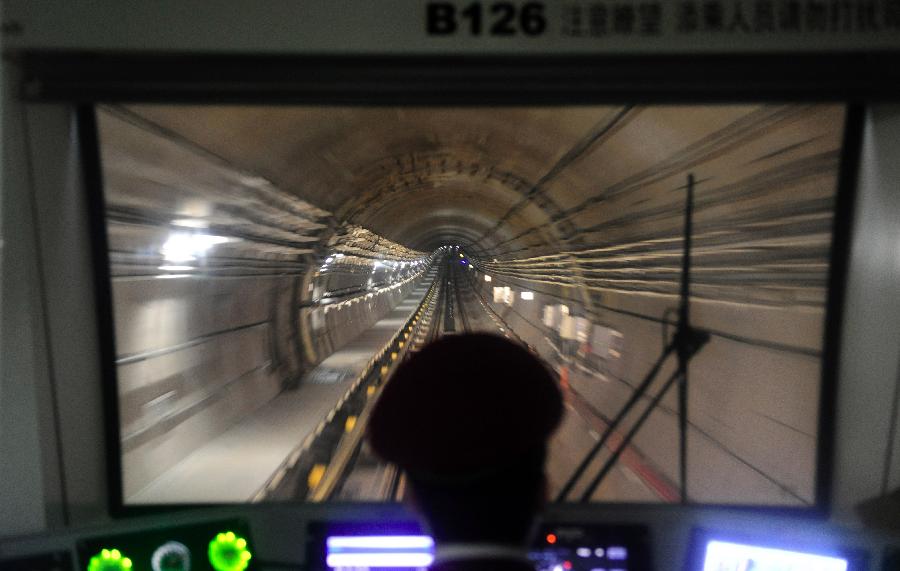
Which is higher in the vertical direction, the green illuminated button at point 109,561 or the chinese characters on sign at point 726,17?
the chinese characters on sign at point 726,17

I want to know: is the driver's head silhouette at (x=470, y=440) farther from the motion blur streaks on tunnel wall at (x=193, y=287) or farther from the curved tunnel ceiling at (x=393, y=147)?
the curved tunnel ceiling at (x=393, y=147)

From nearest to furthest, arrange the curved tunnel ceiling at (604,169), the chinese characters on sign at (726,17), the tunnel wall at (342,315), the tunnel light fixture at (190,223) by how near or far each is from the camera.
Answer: the chinese characters on sign at (726,17) → the curved tunnel ceiling at (604,169) → the tunnel light fixture at (190,223) → the tunnel wall at (342,315)

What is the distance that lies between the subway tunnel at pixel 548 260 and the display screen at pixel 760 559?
42cm

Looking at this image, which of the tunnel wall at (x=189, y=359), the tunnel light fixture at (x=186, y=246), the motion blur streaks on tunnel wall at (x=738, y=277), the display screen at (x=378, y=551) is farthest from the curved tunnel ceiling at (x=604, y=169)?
the display screen at (x=378, y=551)

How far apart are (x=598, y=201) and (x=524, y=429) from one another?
553 centimetres

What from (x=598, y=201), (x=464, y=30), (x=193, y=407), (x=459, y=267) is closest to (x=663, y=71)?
(x=464, y=30)

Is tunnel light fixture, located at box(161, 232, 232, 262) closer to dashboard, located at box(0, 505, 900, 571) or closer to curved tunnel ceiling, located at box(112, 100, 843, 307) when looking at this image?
curved tunnel ceiling, located at box(112, 100, 843, 307)

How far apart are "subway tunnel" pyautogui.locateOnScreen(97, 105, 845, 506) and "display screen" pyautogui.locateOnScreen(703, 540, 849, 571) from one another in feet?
1.36

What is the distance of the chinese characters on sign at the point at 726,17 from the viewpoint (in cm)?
259

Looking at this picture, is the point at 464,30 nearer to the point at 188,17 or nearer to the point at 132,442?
the point at 188,17

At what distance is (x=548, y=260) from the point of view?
35.7 ft

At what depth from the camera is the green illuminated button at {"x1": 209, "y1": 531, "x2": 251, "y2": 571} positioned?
114 inches

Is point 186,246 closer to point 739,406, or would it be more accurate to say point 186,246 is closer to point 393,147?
point 393,147

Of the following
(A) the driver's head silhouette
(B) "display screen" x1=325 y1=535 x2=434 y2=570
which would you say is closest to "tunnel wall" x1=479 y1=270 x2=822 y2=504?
(B) "display screen" x1=325 y1=535 x2=434 y2=570
